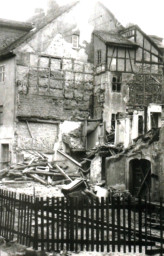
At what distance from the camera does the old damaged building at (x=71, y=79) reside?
27.6m

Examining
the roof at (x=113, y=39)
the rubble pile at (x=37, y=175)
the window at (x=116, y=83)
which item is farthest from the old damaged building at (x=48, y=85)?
the rubble pile at (x=37, y=175)

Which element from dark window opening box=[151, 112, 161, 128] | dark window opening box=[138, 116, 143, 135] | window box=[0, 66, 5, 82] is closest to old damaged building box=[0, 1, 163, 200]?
window box=[0, 66, 5, 82]

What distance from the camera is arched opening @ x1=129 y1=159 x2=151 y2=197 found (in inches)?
747

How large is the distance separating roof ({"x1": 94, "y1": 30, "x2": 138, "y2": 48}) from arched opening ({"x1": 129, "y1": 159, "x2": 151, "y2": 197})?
1313 cm

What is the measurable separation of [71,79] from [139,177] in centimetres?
1280

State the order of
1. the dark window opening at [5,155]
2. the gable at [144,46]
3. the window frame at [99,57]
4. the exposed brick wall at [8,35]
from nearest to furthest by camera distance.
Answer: the dark window opening at [5,155] → the window frame at [99,57] → the exposed brick wall at [8,35] → the gable at [144,46]

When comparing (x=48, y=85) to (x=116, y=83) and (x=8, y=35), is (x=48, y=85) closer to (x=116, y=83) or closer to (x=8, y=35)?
(x=116, y=83)

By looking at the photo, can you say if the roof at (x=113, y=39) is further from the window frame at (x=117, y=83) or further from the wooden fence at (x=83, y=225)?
the wooden fence at (x=83, y=225)

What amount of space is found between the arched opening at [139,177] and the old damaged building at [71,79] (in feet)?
19.5

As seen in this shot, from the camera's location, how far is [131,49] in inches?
1202

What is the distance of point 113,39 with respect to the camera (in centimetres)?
3003

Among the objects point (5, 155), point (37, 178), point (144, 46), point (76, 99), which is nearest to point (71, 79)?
point (76, 99)

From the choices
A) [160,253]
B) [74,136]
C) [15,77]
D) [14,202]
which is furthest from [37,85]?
[160,253]

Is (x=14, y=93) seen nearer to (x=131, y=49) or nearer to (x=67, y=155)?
(x=67, y=155)
